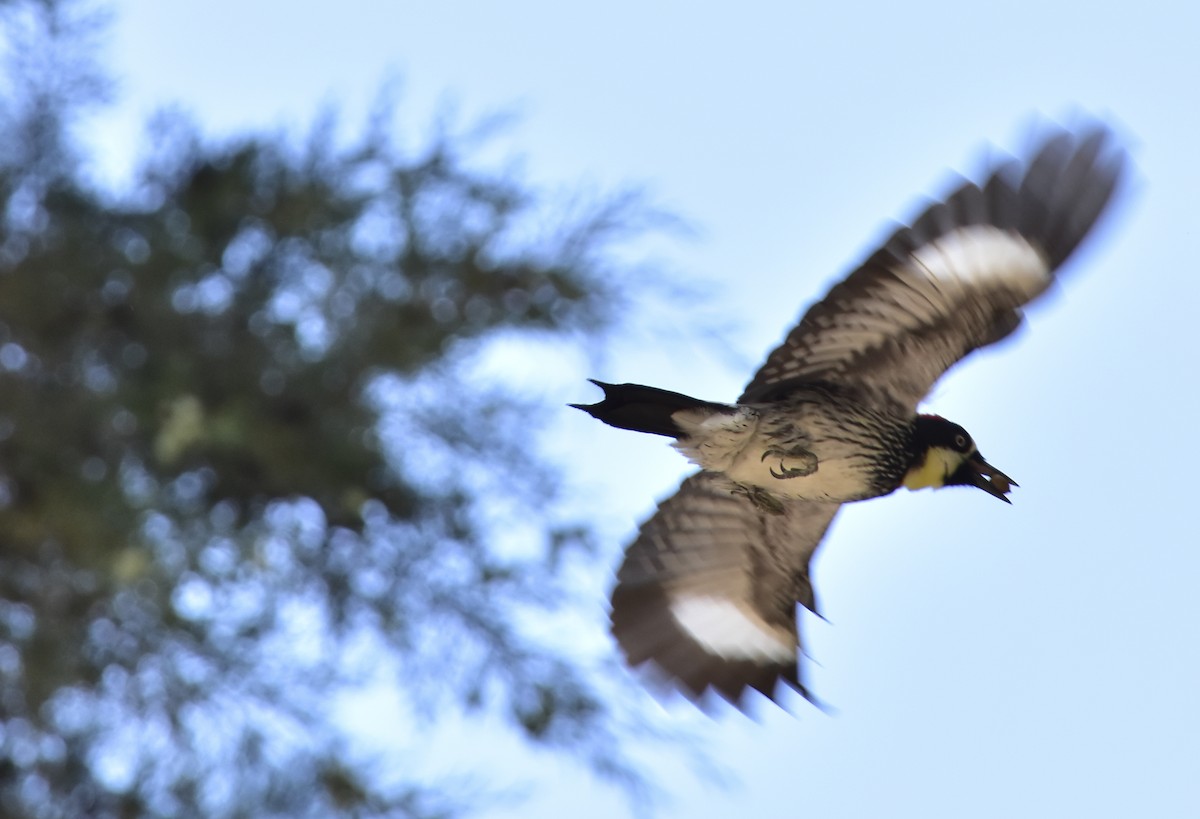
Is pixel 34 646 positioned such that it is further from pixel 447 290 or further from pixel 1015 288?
pixel 1015 288

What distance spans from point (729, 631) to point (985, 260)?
95 cm

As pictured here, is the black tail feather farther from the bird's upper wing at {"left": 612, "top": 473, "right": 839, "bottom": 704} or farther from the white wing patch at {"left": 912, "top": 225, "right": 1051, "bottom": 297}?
the white wing patch at {"left": 912, "top": 225, "right": 1051, "bottom": 297}

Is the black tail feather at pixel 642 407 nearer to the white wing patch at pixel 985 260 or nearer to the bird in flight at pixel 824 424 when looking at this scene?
the bird in flight at pixel 824 424

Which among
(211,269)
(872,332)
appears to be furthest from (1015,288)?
(211,269)

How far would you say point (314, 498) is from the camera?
12.9 feet

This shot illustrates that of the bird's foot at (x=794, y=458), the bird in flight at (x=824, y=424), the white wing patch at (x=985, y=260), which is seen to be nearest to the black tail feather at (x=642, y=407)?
the bird in flight at (x=824, y=424)

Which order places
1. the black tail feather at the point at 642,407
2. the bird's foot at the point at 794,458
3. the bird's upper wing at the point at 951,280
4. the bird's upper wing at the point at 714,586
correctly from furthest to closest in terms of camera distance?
the bird's upper wing at the point at 714,586 → the bird's foot at the point at 794,458 → the black tail feather at the point at 642,407 → the bird's upper wing at the point at 951,280

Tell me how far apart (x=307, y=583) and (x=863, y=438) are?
5.57 feet

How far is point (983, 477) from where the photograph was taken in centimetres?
286

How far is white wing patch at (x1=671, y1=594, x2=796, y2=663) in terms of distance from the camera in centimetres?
317

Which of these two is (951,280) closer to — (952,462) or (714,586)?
(952,462)

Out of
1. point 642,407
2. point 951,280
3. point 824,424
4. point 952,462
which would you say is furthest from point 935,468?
point 642,407

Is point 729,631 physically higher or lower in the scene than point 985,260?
lower

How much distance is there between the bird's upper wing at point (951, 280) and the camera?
8.25ft
